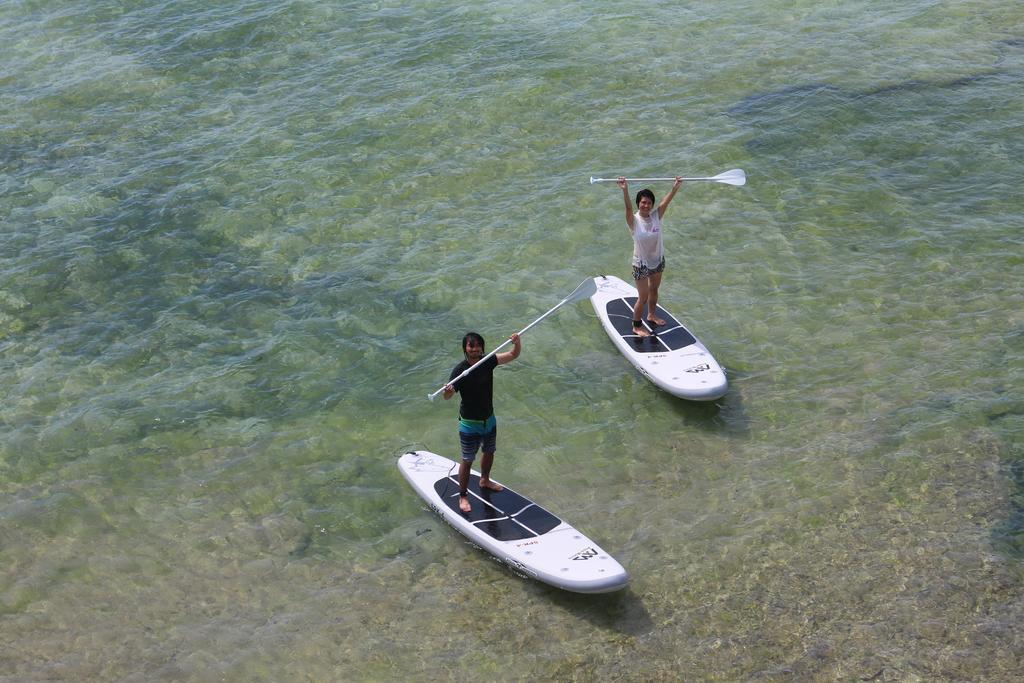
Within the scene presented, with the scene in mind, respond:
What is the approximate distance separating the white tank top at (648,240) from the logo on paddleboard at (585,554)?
4.61 m

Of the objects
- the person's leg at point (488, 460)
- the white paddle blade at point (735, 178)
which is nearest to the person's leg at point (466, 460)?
the person's leg at point (488, 460)

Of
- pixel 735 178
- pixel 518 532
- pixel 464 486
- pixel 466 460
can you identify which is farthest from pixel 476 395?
pixel 735 178

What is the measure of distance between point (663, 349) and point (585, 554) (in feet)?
13.8

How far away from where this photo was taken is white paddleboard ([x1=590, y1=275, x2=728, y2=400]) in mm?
12984

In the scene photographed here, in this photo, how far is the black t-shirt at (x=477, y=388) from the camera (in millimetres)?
10672

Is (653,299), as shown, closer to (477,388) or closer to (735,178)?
(735,178)

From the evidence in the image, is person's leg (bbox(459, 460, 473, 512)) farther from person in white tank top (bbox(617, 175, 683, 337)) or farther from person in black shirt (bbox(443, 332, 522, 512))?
person in white tank top (bbox(617, 175, 683, 337))

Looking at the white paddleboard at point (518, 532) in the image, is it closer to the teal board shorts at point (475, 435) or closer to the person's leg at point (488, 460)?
the person's leg at point (488, 460)

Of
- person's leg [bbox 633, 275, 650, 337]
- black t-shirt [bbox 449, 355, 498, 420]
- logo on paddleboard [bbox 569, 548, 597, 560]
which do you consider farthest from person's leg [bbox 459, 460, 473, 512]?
person's leg [bbox 633, 275, 650, 337]

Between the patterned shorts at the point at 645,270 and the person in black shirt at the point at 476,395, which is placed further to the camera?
the patterned shorts at the point at 645,270

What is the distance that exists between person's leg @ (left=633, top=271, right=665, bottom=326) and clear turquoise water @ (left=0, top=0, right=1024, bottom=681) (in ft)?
2.65

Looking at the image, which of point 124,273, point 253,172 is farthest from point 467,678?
point 253,172

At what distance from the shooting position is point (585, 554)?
10555mm

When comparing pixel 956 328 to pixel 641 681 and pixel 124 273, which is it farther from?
pixel 124 273
